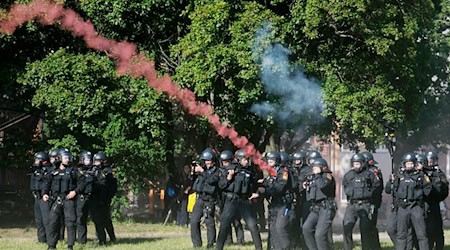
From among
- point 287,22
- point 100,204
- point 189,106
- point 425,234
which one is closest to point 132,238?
point 100,204

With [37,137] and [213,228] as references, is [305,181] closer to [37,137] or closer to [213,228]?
[213,228]

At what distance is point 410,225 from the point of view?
15.0 metres

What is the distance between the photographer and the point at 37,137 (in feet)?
87.1

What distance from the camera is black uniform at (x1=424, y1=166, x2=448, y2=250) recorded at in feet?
50.4

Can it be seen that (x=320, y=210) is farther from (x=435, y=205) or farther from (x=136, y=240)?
(x=136, y=240)

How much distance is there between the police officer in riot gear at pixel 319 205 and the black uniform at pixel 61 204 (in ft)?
14.9

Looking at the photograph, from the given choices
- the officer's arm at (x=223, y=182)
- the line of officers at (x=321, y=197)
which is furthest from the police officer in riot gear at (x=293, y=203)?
the officer's arm at (x=223, y=182)

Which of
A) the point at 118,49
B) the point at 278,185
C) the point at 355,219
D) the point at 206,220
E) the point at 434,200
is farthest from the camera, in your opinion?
the point at 118,49

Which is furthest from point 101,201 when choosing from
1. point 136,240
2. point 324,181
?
point 324,181

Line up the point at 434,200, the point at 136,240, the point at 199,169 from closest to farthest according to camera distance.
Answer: the point at 434,200 → the point at 199,169 → the point at 136,240

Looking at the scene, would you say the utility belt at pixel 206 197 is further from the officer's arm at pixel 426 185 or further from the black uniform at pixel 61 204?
the officer's arm at pixel 426 185

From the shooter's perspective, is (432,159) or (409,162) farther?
(432,159)

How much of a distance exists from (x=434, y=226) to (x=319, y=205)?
2.44m

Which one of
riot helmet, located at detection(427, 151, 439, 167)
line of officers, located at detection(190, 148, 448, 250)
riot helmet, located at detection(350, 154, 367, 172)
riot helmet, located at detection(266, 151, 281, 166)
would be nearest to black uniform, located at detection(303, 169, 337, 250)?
line of officers, located at detection(190, 148, 448, 250)
